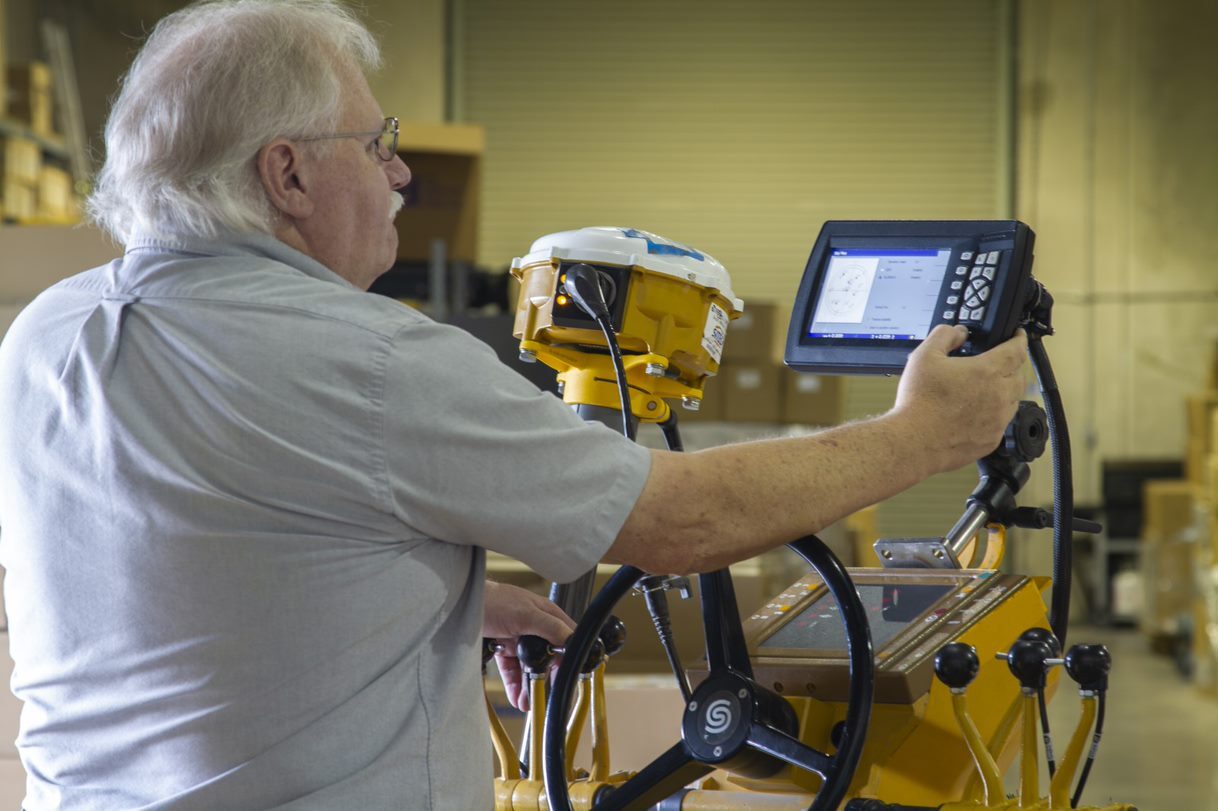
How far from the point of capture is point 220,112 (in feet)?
3.86

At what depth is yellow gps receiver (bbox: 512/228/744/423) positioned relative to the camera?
1.68 metres

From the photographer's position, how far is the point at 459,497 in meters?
1.10

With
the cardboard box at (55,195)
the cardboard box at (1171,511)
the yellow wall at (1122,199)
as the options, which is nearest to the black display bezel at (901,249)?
the cardboard box at (55,195)

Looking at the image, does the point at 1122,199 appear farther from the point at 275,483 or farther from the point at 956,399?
the point at 275,483

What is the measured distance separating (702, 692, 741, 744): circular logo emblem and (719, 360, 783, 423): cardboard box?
13.7 ft

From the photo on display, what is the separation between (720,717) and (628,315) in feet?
1.68

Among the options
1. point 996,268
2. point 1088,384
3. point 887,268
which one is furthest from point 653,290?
point 1088,384

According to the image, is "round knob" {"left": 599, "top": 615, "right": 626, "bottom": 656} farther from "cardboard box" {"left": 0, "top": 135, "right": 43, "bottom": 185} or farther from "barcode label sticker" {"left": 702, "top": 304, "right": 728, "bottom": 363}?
"cardboard box" {"left": 0, "top": 135, "right": 43, "bottom": 185}

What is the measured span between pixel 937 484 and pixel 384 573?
23.1 feet

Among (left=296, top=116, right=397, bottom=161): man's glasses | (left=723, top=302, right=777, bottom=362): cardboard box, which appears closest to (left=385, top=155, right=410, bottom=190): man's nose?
(left=296, top=116, right=397, bottom=161): man's glasses

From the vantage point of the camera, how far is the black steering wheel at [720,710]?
1.32 m

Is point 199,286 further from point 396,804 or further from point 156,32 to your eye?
point 396,804

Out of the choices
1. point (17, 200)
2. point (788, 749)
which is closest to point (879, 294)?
point (788, 749)

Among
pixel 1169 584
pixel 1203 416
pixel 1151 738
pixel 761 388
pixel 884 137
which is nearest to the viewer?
pixel 1151 738
